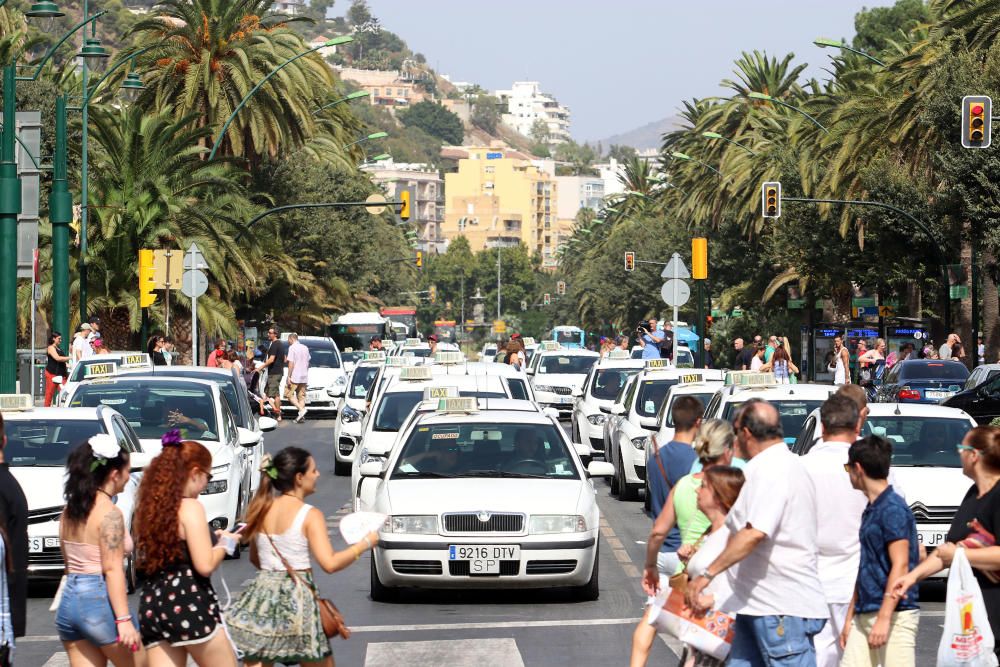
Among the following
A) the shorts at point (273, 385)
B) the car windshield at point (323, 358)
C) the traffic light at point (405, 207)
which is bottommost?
the shorts at point (273, 385)

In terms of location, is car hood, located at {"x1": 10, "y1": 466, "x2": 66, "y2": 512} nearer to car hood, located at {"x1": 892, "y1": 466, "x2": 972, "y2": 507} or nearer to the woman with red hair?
the woman with red hair

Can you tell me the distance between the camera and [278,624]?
709 cm

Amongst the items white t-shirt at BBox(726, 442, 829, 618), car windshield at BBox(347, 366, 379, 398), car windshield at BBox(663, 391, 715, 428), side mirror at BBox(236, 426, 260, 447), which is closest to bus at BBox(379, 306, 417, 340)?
car windshield at BBox(347, 366, 379, 398)

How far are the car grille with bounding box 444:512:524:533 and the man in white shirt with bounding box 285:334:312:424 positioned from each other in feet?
80.4

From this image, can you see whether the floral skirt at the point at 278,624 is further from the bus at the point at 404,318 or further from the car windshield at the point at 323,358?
the bus at the point at 404,318

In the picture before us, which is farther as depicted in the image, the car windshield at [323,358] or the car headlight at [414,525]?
the car windshield at [323,358]

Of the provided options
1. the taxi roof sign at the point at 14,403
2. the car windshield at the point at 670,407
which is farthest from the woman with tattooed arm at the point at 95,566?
the car windshield at the point at 670,407

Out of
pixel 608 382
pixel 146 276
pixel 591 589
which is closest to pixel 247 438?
pixel 591 589

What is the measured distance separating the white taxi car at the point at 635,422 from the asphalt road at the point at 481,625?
209 inches

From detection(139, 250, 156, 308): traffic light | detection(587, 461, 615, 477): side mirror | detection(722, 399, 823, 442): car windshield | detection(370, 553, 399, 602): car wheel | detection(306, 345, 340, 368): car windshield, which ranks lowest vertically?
detection(306, 345, 340, 368): car windshield

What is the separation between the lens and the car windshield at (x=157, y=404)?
16281 mm

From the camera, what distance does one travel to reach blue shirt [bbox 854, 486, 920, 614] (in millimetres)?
7363

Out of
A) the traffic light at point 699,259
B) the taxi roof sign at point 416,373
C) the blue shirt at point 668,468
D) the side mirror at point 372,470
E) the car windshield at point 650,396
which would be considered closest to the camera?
the blue shirt at point 668,468

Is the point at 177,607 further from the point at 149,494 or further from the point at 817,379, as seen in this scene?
the point at 817,379
